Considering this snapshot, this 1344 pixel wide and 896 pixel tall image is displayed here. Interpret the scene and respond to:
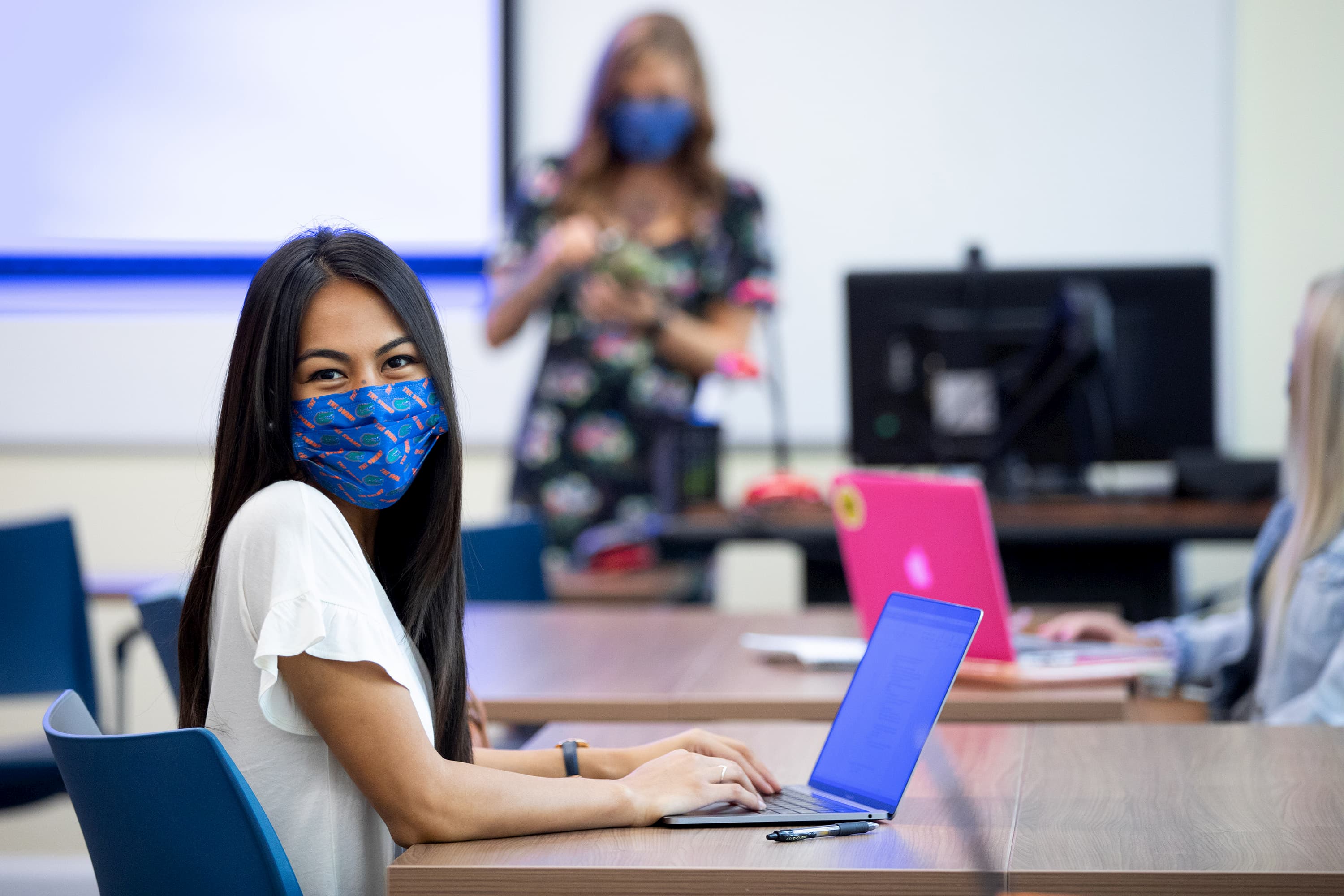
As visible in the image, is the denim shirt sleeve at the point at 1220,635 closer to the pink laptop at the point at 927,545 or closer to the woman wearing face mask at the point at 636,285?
the pink laptop at the point at 927,545

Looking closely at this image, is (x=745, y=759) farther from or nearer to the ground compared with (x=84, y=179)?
nearer to the ground

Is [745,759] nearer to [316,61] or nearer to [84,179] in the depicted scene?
[316,61]

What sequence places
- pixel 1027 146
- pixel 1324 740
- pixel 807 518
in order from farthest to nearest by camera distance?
pixel 1027 146
pixel 807 518
pixel 1324 740

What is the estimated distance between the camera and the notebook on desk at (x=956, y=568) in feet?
5.65

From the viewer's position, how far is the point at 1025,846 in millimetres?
1083

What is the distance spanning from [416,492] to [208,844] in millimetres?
390

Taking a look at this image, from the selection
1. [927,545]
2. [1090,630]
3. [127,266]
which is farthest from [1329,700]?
[127,266]

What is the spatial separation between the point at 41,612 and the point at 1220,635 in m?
2.00

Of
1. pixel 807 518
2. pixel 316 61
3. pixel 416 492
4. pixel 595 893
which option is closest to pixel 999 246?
pixel 807 518

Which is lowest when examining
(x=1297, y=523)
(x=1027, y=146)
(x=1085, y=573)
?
(x=1085, y=573)

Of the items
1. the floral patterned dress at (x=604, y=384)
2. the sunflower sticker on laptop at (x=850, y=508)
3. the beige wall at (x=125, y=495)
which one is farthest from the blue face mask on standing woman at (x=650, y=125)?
the beige wall at (x=125, y=495)

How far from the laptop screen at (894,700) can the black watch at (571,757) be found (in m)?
0.23

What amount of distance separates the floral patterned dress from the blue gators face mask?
186 centimetres

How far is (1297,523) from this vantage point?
1900 millimetres
